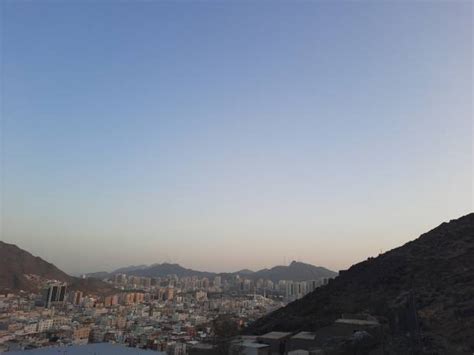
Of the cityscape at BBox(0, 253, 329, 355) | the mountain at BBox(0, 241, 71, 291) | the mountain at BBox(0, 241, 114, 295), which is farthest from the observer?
the mountain at BBox(0, 241, 114, 295)

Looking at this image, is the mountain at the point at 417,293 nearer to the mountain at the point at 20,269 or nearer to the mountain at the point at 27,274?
the mountain at the point at 27,274

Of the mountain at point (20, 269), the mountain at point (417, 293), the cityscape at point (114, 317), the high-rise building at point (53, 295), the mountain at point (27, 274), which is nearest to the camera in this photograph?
the mountain at point (417, 293)

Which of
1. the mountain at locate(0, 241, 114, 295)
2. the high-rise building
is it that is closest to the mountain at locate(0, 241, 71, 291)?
the mountain at locate(0, 241, 114, 295)

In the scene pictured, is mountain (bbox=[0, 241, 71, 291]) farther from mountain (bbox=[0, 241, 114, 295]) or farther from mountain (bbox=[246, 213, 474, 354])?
mountain (bbox=[246, 213, 474, 354])

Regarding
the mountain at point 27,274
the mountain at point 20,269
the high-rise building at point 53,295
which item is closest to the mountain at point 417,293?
the high-rise building at point 53,295

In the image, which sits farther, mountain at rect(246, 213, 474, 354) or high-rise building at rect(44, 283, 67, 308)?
high-rise building at rect(44, 283, 67, 308)

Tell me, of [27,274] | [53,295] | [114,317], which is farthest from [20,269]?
[114,317]

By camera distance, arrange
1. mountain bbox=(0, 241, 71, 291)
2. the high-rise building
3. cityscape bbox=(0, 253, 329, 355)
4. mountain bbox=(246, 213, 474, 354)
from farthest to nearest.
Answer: mountain bbox=(0, 241, 71, 291) < the high-rise building < cityscape bbox=(0, 253, 329, 355) < mountain bbox=(246, 213, 474, 354)
